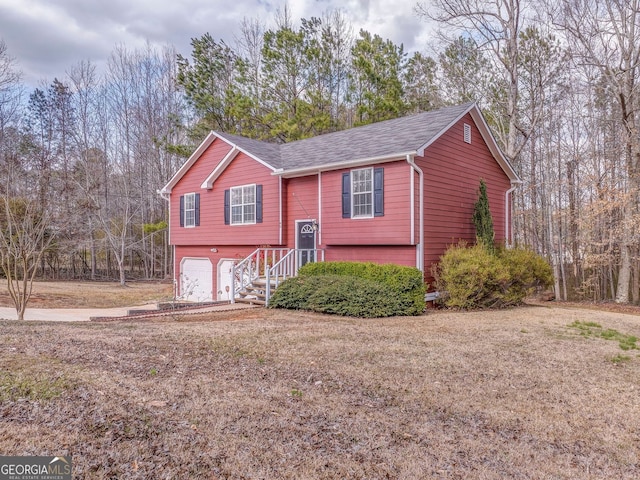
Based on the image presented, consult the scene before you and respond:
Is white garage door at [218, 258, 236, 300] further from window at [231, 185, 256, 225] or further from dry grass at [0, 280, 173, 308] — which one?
dry grass at [0, 280, 173, 308]

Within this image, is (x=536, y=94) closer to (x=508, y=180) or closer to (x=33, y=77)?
(x=508, y=180)

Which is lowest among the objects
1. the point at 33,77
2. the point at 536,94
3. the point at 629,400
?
the point at 629,400

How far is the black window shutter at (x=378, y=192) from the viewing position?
1123cm

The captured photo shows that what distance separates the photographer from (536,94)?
19031mm

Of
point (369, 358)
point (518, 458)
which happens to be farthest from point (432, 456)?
point (369, 358)

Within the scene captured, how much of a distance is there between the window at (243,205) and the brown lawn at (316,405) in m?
7.76

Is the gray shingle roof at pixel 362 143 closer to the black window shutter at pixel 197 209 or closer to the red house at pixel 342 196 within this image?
the red house at pixel 342 196

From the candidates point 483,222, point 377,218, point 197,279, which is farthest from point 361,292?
point 197,279

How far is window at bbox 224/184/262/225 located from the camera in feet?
46.5

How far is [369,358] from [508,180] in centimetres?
1146

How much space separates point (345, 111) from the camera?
984 inches

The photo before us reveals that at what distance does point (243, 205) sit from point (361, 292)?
658 cm

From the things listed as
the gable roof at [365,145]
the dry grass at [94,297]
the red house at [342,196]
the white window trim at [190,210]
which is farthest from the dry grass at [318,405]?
the white window trim at [190,210]

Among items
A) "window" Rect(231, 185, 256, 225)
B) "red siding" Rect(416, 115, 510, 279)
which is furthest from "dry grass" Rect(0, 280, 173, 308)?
"red siding" Rect(416, 115, 510, 279)
